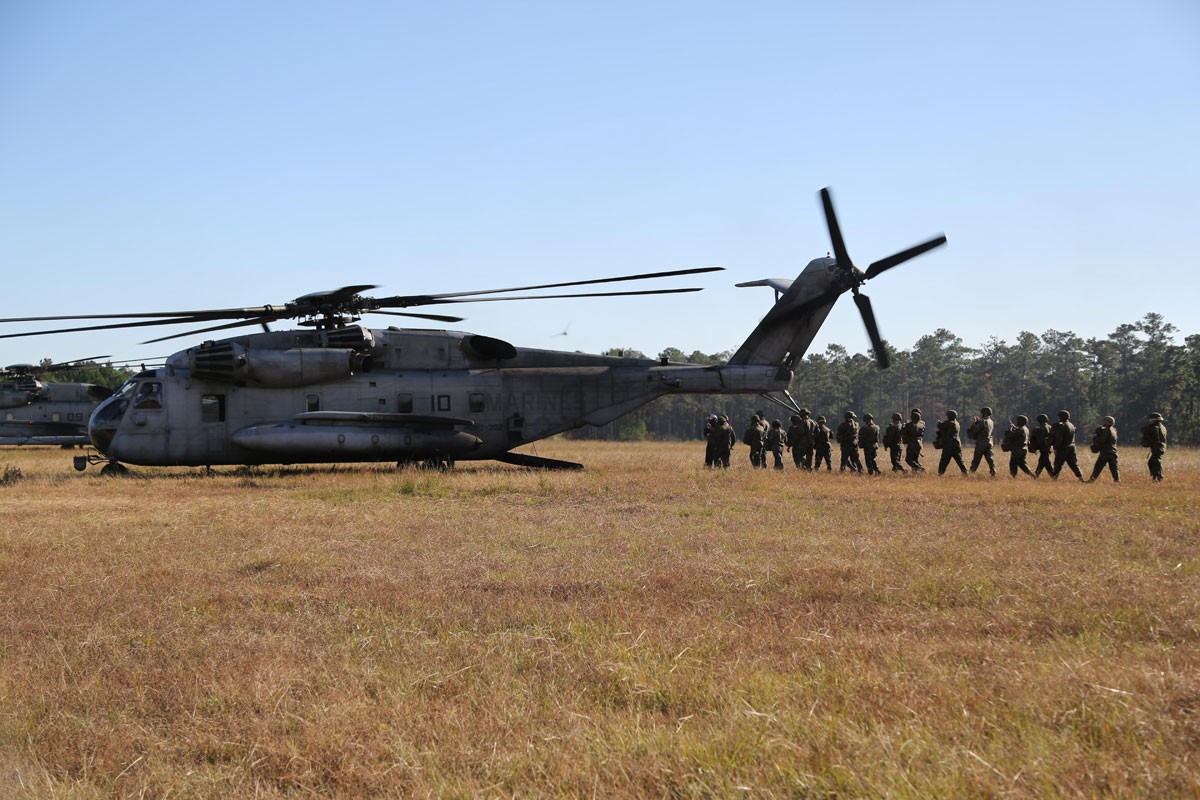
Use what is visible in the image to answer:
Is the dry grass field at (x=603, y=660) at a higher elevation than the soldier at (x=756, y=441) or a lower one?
lower

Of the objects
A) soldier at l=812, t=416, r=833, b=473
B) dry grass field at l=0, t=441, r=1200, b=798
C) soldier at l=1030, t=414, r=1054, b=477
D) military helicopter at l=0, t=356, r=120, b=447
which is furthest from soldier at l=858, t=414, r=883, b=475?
military helicopter at l=0, t=356, r=120, b=447

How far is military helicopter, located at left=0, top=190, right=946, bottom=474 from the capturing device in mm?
19344

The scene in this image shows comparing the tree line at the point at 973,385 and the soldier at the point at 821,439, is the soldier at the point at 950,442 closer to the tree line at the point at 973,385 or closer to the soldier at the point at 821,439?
the soldier at the point at 821,439

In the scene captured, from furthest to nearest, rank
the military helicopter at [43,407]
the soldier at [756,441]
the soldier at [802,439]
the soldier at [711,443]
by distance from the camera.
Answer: the military helicopter at [43,407], the soldier at [756,441], the soldier at [802,439], the soldier at [711,443]

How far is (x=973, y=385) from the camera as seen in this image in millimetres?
87062

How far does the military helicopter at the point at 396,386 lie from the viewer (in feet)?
63.5

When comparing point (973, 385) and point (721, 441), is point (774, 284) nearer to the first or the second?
point (721, 441)

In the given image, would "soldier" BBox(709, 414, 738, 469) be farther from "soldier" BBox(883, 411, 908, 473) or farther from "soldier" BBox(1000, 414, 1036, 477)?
"soldier" BBox(1000, 414, 1036, 477)

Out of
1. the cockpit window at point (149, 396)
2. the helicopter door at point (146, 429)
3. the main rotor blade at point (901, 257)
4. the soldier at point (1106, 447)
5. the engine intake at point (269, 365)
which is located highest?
the main rotor blade at point (901, 257)

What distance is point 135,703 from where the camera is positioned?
4934 mm

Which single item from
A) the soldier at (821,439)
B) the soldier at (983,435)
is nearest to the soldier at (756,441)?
the soldier at (821,439)

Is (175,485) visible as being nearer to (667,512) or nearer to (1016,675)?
(667,512)

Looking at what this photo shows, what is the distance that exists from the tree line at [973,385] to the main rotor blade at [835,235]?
50.2 meters

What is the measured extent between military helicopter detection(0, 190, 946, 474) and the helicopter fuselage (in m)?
0.03
